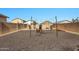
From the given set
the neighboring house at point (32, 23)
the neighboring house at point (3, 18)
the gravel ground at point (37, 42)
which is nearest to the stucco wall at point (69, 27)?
the gravel ground at point (37, 42)

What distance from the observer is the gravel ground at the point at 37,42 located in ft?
14.4

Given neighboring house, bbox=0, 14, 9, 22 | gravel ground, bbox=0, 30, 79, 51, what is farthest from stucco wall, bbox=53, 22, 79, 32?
neighboring house, bbox=0, 14, 9, 22

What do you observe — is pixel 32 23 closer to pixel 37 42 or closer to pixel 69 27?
pixel 37 42

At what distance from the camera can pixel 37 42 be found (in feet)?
14.5

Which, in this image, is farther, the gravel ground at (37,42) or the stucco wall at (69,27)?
the stucco wall at (69,27)

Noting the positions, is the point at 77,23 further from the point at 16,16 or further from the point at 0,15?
the point at 0,15

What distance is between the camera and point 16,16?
445 centimetres

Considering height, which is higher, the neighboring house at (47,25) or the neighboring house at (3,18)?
the neighboring house at (3,18)

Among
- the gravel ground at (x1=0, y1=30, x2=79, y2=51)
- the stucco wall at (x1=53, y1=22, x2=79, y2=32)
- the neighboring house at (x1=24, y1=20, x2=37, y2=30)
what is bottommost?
the gravel ground at (x1=0, y1=30, x2=79, y2=51)

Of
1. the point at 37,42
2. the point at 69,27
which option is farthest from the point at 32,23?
the point at 69,27

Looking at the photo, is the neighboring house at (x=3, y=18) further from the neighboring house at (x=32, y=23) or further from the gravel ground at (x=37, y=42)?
the neighboring house at (x=32, y=23)

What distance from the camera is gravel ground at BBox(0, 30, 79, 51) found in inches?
173

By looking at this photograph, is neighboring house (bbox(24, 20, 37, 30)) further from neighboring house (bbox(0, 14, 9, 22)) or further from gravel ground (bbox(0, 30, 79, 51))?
neighboring house (bbox(0, 14, 9, 22))
